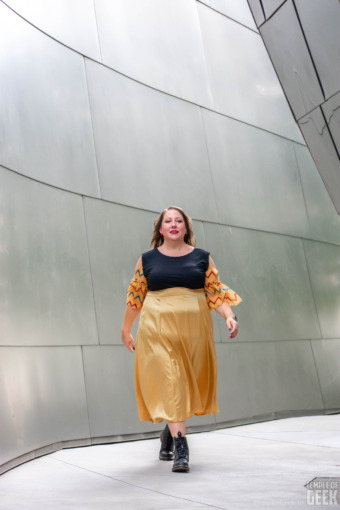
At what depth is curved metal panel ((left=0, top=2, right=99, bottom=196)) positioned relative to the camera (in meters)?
5.77

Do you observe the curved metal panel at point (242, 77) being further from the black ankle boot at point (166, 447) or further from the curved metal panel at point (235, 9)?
the black ankle boot at point (166, 447)

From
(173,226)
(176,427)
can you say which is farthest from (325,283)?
(176,427)

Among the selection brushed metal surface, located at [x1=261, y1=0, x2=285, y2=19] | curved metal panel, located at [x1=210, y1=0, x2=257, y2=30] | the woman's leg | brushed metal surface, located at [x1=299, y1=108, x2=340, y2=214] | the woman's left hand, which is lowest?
the woman's leg

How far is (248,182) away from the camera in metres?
8.71

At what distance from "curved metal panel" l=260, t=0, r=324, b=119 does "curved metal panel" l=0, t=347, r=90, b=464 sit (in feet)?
11.8

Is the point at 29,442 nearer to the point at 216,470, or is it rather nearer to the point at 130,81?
the point at 216,470

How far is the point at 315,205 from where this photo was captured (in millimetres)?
9930

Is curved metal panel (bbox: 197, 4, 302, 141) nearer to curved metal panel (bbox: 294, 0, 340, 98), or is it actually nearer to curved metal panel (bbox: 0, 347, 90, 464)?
curved metal panel (bbox: 294, 0, 340, 98)

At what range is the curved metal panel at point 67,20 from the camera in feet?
21.0

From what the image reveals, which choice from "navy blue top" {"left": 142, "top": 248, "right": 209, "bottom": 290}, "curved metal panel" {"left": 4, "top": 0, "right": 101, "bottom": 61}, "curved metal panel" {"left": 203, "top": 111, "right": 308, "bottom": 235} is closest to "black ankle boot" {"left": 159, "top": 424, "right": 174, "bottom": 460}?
"navy blue top" {"left": 142, "top": 248, "right": 209, "bottom": 290}

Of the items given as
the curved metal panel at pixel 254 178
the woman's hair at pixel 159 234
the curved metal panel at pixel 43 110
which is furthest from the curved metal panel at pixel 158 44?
the woman's hair at pixel 159 234

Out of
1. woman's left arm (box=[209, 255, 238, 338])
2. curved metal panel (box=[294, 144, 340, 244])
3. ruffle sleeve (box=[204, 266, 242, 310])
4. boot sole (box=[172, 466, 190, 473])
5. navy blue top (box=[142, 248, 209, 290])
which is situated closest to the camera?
boot sole (box=[172, 466, 190, 473])

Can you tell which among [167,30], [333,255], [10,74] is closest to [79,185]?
[10,74]

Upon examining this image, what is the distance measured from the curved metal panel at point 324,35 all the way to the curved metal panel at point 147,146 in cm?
229
